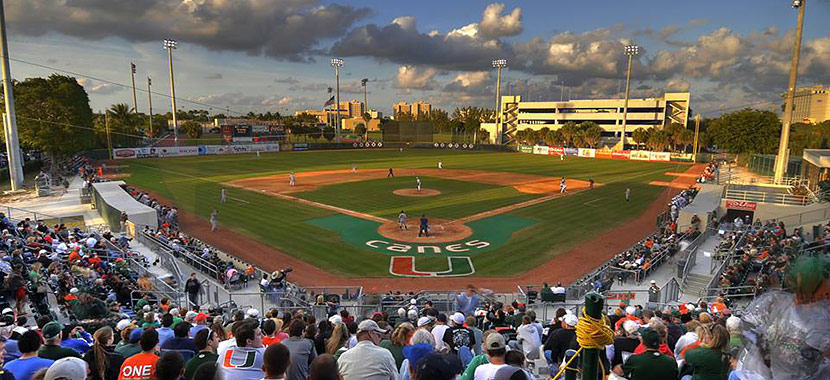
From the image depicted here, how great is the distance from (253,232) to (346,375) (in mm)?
24097

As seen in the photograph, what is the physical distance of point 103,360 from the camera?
5598 mm

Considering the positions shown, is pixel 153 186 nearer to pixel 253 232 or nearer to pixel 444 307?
pixel 253 232

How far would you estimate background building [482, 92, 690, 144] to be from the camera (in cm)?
11231

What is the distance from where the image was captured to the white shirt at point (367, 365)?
4723 mm

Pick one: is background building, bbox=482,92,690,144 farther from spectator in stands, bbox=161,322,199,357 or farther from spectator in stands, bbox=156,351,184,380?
spectator in stands, bbox=156,351,184,380

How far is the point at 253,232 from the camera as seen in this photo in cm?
2712

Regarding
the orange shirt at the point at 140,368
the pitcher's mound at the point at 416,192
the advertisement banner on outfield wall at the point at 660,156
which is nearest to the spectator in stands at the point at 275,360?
the orange shirt at the point at 140,368

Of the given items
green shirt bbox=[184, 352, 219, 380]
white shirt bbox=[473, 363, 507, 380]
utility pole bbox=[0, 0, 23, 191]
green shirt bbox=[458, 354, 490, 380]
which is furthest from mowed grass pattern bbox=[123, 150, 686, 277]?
white shirt bbox=[473, 363, 507, 380]

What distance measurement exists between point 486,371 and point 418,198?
32.8 metres

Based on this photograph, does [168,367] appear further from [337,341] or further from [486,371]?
[486,371]

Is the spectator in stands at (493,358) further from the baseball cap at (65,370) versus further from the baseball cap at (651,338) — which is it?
the baseball cap at (65,370)

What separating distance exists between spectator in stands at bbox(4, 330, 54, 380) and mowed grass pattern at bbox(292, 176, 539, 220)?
25.5 metres

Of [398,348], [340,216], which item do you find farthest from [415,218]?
[398,348]

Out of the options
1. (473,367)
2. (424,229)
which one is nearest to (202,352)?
(473,367)
